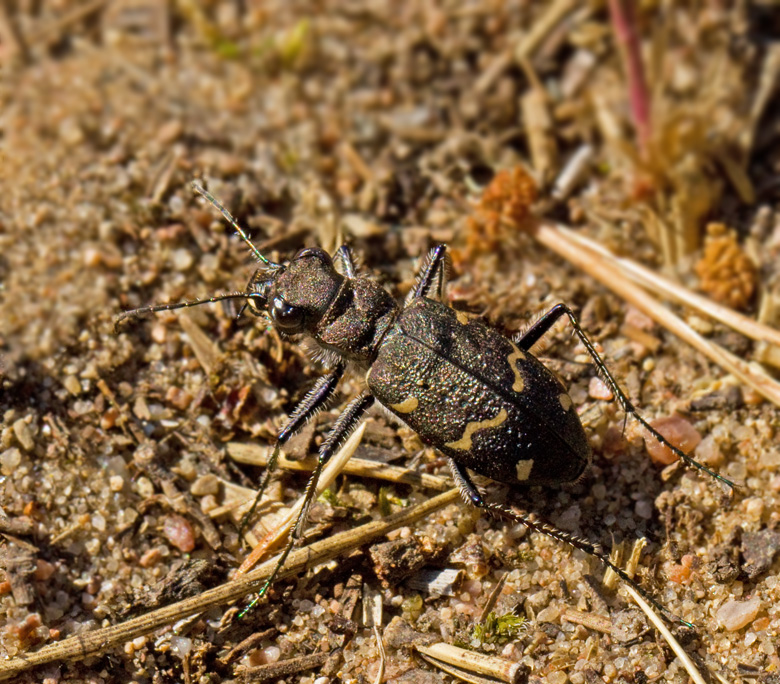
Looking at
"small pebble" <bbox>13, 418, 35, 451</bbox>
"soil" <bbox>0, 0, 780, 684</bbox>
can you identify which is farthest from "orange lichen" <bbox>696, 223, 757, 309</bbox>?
"small pebble" <bbox>13, 418, 35, 451</bbox>

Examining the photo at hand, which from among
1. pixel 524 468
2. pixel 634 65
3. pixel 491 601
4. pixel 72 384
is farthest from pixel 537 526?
pixel 634 65

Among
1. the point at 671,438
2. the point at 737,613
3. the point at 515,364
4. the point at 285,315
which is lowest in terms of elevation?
the point at 737,613

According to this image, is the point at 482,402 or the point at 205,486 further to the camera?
the point at 205,486

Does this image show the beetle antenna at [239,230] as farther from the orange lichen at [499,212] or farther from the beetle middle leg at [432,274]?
the orange lichen at [499,212]

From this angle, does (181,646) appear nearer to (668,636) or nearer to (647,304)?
(668,636)

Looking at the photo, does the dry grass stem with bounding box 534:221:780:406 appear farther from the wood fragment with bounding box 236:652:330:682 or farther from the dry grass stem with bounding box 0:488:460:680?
the wood fragment with bounding box 236:652:330:682

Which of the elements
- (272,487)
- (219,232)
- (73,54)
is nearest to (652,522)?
(272,487)
